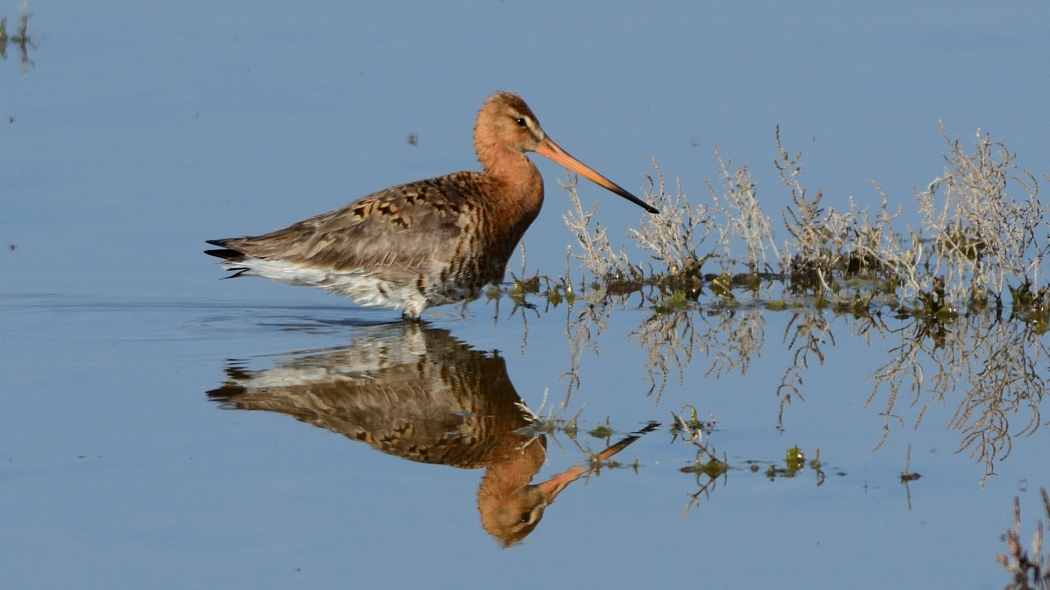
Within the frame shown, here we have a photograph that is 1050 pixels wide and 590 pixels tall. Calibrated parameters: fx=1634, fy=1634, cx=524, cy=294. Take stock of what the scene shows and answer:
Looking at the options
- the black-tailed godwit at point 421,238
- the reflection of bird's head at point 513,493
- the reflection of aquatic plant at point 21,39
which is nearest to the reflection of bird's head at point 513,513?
the reflection of bird's head at point 513,493

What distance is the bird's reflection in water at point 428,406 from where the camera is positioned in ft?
20.1

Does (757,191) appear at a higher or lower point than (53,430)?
higher

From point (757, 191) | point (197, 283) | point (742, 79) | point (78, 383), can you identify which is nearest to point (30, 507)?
point (78, 383)

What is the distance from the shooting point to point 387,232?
8.85 m

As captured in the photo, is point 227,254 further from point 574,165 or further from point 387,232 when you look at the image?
point 574,165

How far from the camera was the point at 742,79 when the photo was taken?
13.2 meters

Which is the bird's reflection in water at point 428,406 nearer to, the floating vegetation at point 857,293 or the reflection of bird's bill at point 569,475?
the reflection of bird's bill at point 569,475

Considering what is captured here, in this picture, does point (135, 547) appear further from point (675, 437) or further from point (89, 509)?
point (675, 437)

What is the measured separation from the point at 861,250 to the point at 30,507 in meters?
5.12

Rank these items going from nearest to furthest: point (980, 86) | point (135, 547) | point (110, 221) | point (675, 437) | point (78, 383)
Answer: point (135, 547) < point (675, 437) < point (78, 383) < point (110, 221) < point (980, 86)

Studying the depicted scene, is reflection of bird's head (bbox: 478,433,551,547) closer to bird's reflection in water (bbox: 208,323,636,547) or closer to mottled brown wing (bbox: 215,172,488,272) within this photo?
bird's reflection in water (bbox: 208,323,636,547)

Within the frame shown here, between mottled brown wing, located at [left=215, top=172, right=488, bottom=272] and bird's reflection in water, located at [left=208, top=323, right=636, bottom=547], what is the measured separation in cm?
53

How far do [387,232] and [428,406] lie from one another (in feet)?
6.33

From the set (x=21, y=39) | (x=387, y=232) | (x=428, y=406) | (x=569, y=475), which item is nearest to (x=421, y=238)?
(x=387, y=232)
